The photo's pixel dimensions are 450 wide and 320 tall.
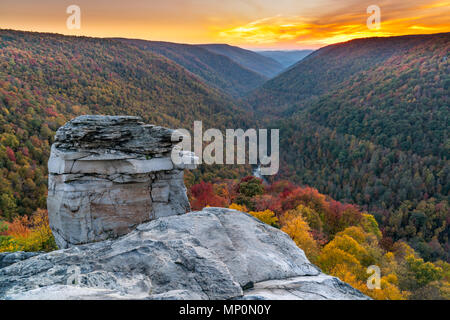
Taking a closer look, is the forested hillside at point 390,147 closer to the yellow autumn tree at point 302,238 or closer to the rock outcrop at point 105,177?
the yellow autumn tree at point 302,238

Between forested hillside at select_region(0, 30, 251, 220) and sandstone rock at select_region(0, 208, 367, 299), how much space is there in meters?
44.5

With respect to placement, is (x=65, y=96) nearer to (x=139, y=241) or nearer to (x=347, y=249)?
(x=347, y=249)

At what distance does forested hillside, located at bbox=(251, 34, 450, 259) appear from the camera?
6669 cm

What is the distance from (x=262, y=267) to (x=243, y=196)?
31.4 metres

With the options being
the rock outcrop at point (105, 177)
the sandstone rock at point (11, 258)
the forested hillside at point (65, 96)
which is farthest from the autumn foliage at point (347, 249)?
the forested hillside at point (65, 96)

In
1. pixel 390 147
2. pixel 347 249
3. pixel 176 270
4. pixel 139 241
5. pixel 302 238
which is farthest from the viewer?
pixel 390 147

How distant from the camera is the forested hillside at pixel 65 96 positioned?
48.9 metres

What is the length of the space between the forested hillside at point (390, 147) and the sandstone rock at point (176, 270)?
6310 centimetres

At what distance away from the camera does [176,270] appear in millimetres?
7410

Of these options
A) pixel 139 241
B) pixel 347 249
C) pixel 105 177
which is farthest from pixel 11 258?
pixel 347 249

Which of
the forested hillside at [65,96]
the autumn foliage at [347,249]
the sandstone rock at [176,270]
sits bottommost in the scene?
the autumn foliage at [347,249]

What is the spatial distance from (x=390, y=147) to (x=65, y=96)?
373 feet

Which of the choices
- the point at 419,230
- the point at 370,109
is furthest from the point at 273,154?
the point at 419,230
